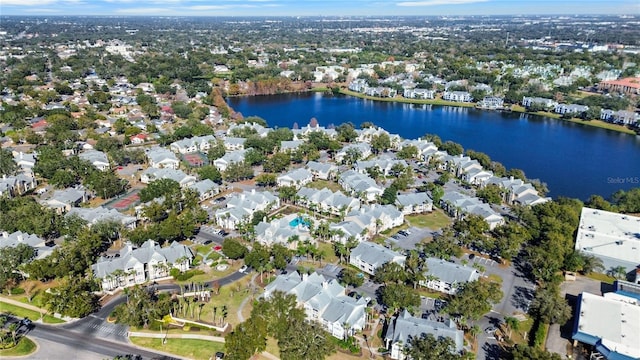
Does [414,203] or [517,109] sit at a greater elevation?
[517,109]

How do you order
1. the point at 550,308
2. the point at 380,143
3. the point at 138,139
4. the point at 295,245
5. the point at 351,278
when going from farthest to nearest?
the point at 138,139 < the point at 380,143 < the point at 295,245 < the point at 351,278 < the point at 550,308

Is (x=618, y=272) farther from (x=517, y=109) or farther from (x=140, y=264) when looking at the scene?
(x=517, y=109)

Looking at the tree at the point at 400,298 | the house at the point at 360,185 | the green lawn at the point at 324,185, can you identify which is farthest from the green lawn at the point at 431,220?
the tree at the point at 400,298

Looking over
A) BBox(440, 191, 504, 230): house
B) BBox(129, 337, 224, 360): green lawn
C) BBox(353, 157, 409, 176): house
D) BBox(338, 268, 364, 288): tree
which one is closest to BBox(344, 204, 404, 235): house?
BBox(440, 191, 504, 230): house

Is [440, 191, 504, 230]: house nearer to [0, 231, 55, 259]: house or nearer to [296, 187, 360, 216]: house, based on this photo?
[296, 187, 360, 216]: house

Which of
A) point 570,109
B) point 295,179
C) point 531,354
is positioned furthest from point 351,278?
point 570,109

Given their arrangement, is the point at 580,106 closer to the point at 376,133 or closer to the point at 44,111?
the point at 376,133

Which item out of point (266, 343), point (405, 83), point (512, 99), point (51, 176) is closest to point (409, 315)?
point (266, 343)
